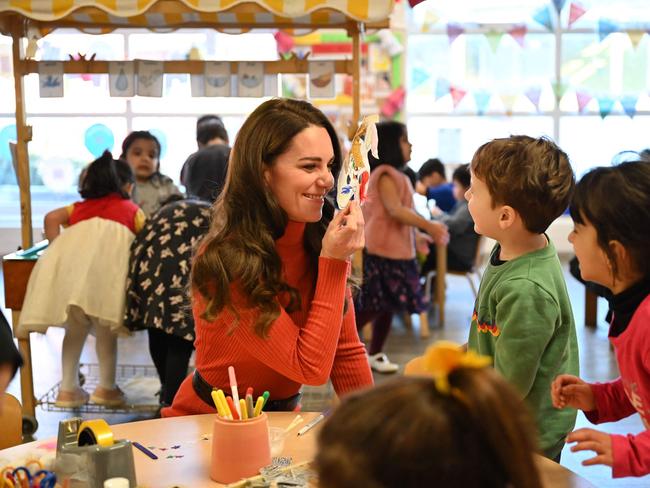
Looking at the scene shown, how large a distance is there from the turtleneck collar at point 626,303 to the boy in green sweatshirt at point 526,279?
0.20 m

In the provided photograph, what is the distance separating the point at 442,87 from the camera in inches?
347

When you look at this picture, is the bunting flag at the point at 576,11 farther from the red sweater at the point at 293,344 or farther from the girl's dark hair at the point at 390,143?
the red sweater at the point at 293,344

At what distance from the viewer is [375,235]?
5.00 metres

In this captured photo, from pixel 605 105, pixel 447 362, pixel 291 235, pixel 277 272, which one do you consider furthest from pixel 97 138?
pixel 447 362

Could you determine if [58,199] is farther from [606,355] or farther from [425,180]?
[606,355]

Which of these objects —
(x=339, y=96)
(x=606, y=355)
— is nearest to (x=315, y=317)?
(x=606, y=355)

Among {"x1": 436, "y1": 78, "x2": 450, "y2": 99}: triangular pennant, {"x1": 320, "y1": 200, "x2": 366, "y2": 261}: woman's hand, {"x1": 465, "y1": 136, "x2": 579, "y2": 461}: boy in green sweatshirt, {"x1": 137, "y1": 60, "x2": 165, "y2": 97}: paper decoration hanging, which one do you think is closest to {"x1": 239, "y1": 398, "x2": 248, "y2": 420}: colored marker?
{"x1": 320, "y1": 200, "x2": 366, "y2": 261}: woman's hand

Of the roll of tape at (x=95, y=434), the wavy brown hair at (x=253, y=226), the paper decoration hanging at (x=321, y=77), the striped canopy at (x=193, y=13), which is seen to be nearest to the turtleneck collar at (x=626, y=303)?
the wavy brown hair at (x=253, y=226)

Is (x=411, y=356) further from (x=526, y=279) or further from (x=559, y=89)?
(x=559, y=89)

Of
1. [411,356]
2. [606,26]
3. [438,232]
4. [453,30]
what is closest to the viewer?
[411,356]

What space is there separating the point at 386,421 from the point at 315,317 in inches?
38.8

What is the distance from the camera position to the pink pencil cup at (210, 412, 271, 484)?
148 centimetres

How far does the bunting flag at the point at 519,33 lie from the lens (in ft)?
28.3

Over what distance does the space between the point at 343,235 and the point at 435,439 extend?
102 cm
